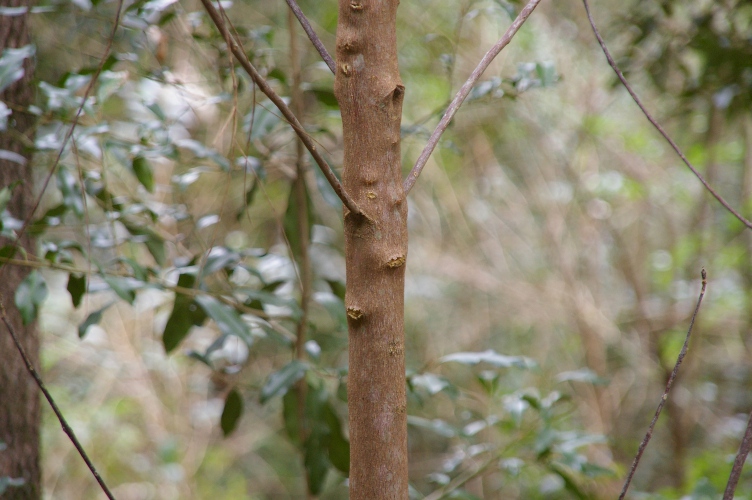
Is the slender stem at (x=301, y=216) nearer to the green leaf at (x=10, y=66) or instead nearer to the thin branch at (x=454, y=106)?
the green leaf at (x=10, y=66)

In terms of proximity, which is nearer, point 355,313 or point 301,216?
point 355,313

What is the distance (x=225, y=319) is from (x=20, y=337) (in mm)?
493

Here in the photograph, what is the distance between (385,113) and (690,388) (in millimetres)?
2926

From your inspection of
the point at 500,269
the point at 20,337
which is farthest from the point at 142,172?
the point at 500,269

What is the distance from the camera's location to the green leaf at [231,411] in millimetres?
1238

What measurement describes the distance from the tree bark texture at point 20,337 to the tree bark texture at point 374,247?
0.85 metres

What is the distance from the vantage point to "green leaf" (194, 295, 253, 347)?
3.22 ft

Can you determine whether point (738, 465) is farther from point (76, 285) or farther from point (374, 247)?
point (76, 285)

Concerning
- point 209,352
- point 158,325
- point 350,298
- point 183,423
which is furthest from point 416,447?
point 350,298

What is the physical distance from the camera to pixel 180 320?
1.09 meters

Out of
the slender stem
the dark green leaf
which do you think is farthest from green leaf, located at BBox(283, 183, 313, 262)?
the dark green leaf

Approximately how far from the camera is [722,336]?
3342mm

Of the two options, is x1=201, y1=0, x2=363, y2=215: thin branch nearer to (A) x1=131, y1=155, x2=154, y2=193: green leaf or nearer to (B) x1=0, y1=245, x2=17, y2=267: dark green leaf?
(B) x1=0, y1=245, x2=17, y2=267: dark green leaf

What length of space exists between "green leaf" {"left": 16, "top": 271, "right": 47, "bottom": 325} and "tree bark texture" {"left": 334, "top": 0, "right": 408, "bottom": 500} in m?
0.58
